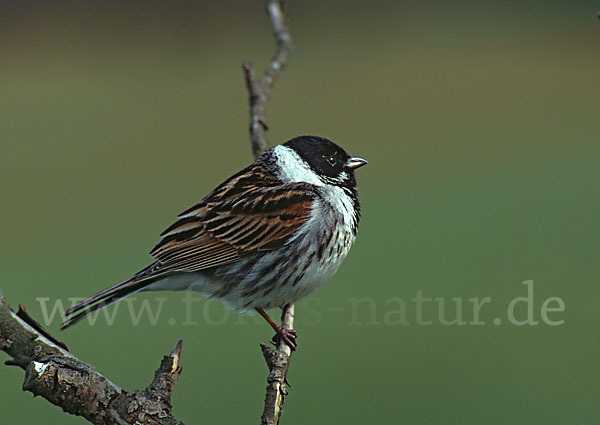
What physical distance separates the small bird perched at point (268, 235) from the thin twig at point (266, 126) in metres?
0.24

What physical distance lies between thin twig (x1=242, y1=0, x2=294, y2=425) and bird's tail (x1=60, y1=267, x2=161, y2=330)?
69cm

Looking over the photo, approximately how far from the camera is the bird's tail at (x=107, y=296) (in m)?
2.96

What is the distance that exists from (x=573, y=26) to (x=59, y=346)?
1073 inches

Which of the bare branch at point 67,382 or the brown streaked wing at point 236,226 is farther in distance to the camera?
the brown streaked wing at point 236,226

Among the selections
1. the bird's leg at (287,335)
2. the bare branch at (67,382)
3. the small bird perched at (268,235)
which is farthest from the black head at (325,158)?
the bare branch at (67,382)

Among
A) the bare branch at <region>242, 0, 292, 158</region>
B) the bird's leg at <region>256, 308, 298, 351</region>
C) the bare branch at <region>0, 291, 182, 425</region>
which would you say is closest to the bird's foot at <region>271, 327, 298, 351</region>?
the bird's leg at <region>256, 308, 298, 351</region>

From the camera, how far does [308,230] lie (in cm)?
353

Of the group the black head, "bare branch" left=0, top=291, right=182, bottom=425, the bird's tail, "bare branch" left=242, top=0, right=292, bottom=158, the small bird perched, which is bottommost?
Answer: "bare branch" left=0, top=291, right=182, bottom=425

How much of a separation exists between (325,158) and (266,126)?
0.50m

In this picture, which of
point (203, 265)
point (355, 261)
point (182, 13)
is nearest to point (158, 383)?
point (203, 265)

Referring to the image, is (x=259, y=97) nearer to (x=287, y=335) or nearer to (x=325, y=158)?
(x=325, y=158)

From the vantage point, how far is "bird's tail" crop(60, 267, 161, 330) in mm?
2955

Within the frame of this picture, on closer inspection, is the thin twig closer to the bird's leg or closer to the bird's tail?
the bird's leg

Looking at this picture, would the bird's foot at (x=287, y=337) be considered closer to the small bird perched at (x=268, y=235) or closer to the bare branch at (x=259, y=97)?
the small bird perched at (x=268, y=235)
